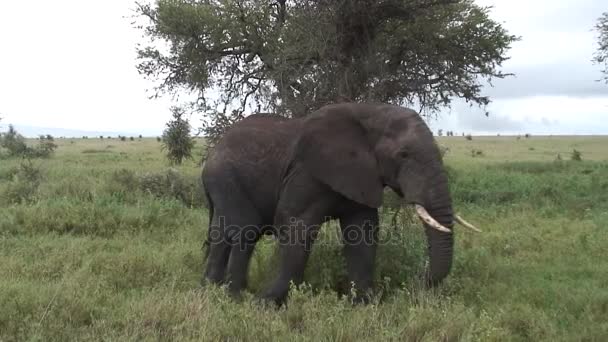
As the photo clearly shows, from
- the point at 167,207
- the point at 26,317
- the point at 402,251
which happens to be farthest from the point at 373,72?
the point at 26,317

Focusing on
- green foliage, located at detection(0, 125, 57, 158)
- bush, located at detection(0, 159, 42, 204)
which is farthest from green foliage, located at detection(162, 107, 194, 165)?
bush, located at detection(0, 159, 42, 204)

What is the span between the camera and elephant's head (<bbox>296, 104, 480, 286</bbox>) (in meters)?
5.94

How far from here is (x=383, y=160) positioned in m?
6.40

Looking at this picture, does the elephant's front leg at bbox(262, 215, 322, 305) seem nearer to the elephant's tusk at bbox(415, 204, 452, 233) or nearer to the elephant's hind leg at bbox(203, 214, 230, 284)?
the elephant's hind leg at bbox(203, 214, 230, 284)

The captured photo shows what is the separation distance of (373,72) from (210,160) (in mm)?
7257

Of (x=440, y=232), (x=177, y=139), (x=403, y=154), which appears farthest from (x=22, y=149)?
(x=440, y=232)

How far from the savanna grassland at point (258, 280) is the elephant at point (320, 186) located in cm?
42

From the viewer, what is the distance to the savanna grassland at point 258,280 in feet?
18.0

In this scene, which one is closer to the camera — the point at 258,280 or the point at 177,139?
the point at 258,280

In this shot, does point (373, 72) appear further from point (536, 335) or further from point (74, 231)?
point (536, 335)

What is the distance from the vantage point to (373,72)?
13938 millimetres

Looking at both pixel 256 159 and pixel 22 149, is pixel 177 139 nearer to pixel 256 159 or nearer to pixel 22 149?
pixel 22 149

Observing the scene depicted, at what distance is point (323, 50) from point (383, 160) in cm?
770

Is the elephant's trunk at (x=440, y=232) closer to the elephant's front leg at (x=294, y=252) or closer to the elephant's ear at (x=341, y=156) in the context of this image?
the elephant's ear at (x=341, y=156)
